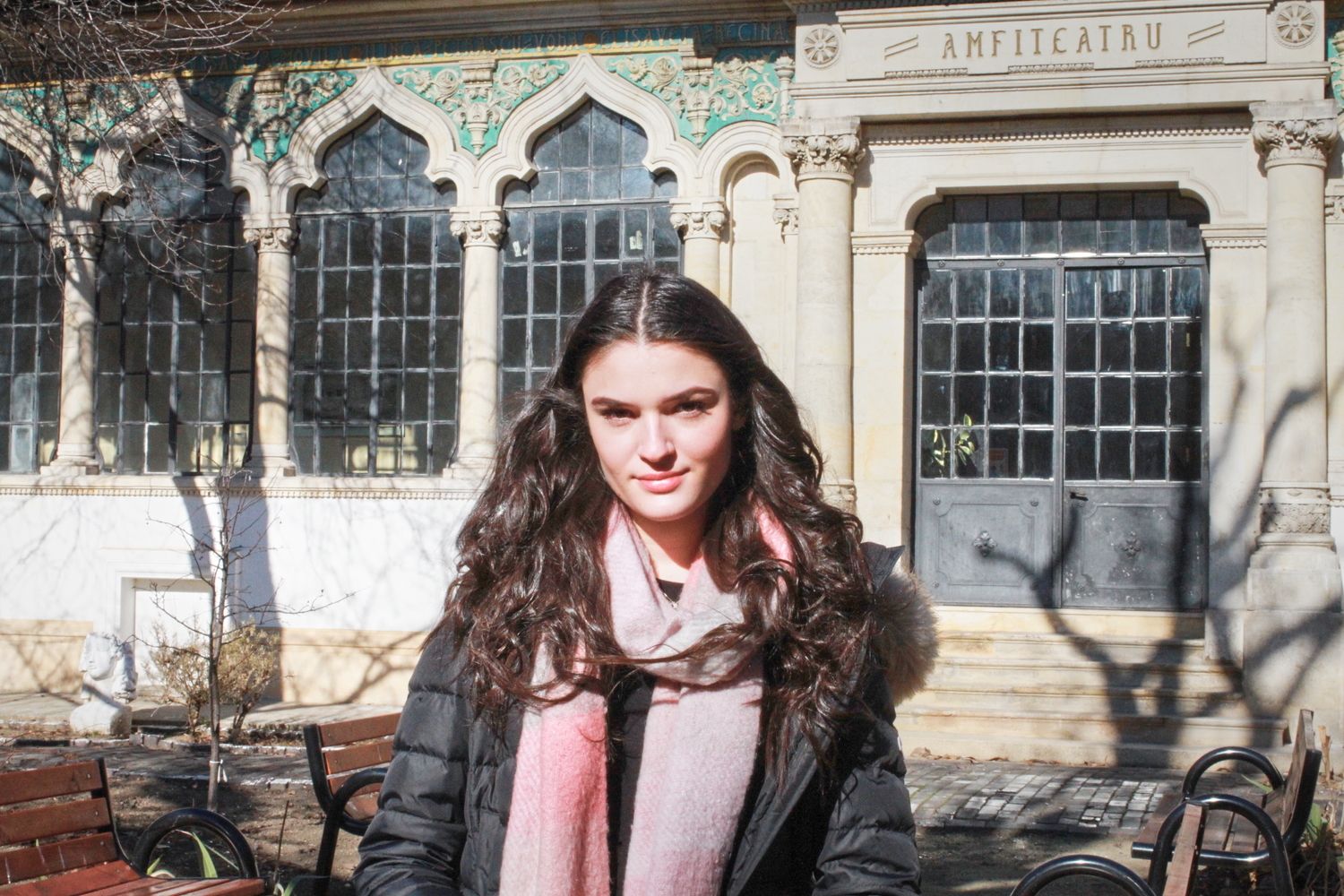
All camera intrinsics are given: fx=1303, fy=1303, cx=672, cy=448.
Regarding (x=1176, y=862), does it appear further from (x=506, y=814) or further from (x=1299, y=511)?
(x=1299, y=511)

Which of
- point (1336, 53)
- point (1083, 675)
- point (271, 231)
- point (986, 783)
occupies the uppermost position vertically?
point (1336, 53)

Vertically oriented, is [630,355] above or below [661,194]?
below

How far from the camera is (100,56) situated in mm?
8477

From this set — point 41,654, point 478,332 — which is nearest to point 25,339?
point 41,654

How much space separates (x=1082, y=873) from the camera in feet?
14.4

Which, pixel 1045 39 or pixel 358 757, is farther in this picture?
pixel 1045 39

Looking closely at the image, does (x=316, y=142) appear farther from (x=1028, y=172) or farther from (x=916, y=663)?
(x=916, y=663)

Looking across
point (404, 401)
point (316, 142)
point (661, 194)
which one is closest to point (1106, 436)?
point (661, 194)

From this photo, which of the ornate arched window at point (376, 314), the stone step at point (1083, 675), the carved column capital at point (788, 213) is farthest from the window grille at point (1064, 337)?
the ornate arched window at point (376, 314)

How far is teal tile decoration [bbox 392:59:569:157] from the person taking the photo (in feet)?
38.3

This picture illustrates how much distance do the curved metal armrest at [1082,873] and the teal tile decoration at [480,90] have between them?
8.89m

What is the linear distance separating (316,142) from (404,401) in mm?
2525

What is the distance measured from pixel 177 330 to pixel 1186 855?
10403 mm

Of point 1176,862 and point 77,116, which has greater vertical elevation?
point 77,116
